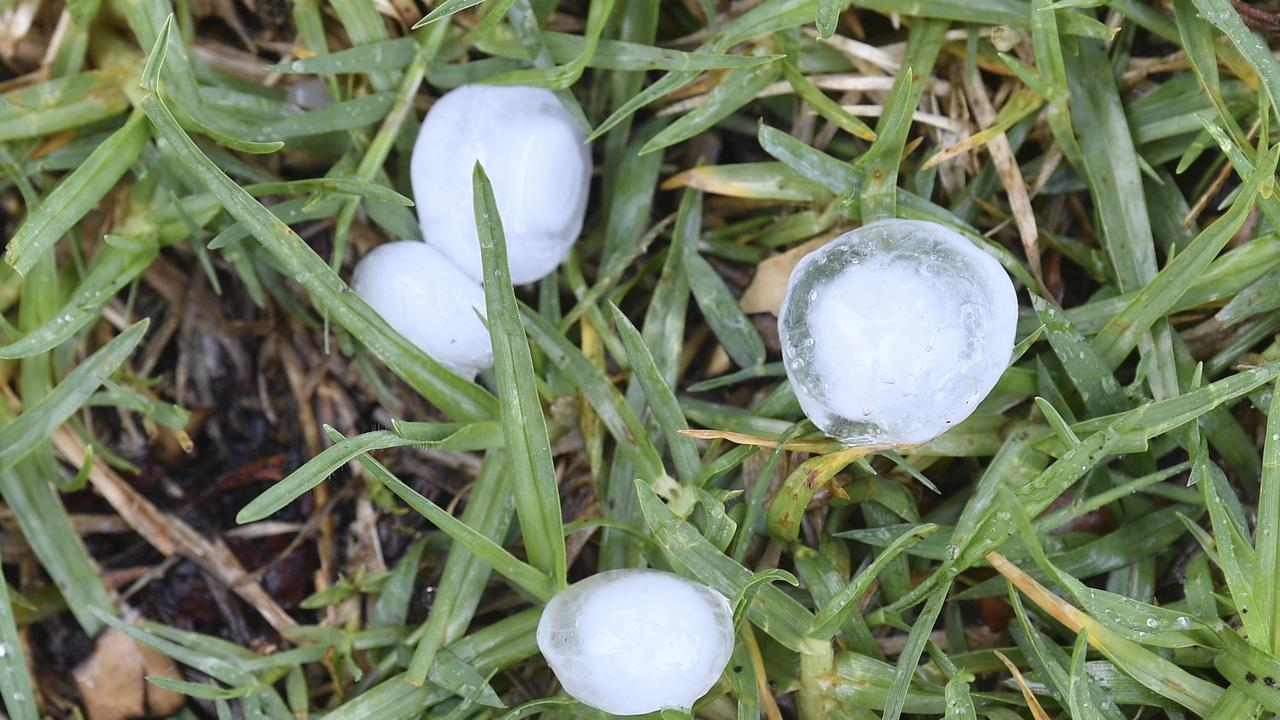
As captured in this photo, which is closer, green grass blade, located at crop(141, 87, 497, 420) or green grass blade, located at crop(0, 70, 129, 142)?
green grass blade, located at crop(141, 87, 497, 420)

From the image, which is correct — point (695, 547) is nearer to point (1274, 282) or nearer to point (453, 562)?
point (453, 562)

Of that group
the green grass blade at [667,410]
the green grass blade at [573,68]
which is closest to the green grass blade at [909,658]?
the green grass blade at [667,410]

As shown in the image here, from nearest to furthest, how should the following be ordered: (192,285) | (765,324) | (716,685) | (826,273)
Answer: (826,273), (716,685), (765,324), (192,285)

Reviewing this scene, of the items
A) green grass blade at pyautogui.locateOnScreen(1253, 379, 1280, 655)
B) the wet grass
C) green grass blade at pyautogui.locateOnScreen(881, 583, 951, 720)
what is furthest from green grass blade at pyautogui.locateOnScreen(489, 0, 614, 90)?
green grass blade at pyautogui.locateOnScreen(1253, 379, 1280, 655)

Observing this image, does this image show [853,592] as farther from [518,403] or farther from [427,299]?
[427,299]

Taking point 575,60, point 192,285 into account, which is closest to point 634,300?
point 575,60

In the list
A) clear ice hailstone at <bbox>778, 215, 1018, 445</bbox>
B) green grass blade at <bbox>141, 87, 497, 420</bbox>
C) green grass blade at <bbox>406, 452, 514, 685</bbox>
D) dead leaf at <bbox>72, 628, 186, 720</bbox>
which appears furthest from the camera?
dead leaf at <bbox>72, 628, 186, 720</bbox>

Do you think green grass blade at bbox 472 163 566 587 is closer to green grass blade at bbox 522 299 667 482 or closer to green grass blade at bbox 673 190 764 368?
green grass blade at bbox 522 299 667 482
